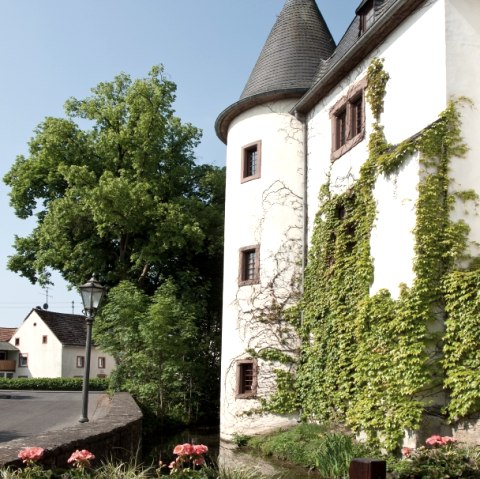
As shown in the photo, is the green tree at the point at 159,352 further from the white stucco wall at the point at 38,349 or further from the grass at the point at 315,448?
the white stucco wall at the point at 38,349

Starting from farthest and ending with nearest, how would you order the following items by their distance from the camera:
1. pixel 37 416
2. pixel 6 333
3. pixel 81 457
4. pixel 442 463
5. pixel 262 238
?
pixel 6 333, pixel 37 416, pixel 262 238, pixel 442 463, pixel 81 457

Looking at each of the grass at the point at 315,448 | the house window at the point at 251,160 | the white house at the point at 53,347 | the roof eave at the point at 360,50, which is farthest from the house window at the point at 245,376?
the white house at the point at 53,347

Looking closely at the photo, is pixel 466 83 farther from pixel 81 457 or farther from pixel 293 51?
pixel 81 457

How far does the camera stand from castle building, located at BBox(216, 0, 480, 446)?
11734 mm

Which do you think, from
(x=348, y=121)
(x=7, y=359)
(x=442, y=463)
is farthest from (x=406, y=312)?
(x=7, y=359)

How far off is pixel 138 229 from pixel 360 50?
11901 mm

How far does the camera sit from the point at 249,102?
18.6 metres

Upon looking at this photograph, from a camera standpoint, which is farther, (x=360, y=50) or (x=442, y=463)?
(x=360, y=50)

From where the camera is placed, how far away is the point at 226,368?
17.9 m

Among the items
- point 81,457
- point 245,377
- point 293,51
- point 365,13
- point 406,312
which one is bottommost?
point 81,457

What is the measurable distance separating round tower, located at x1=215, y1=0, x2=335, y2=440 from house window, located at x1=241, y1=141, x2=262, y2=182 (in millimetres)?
27

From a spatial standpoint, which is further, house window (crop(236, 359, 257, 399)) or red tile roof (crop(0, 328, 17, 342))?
red tile roof (crop(0, 328, 17, 342))

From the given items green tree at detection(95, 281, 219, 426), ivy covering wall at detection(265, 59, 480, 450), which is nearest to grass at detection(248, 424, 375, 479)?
ivy covering wall at detection(265, 59, 480, 450)

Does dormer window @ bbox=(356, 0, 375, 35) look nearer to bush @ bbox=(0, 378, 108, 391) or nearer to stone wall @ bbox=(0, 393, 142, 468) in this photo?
stone wall @ bbox=(0, 393, 142, 468)
